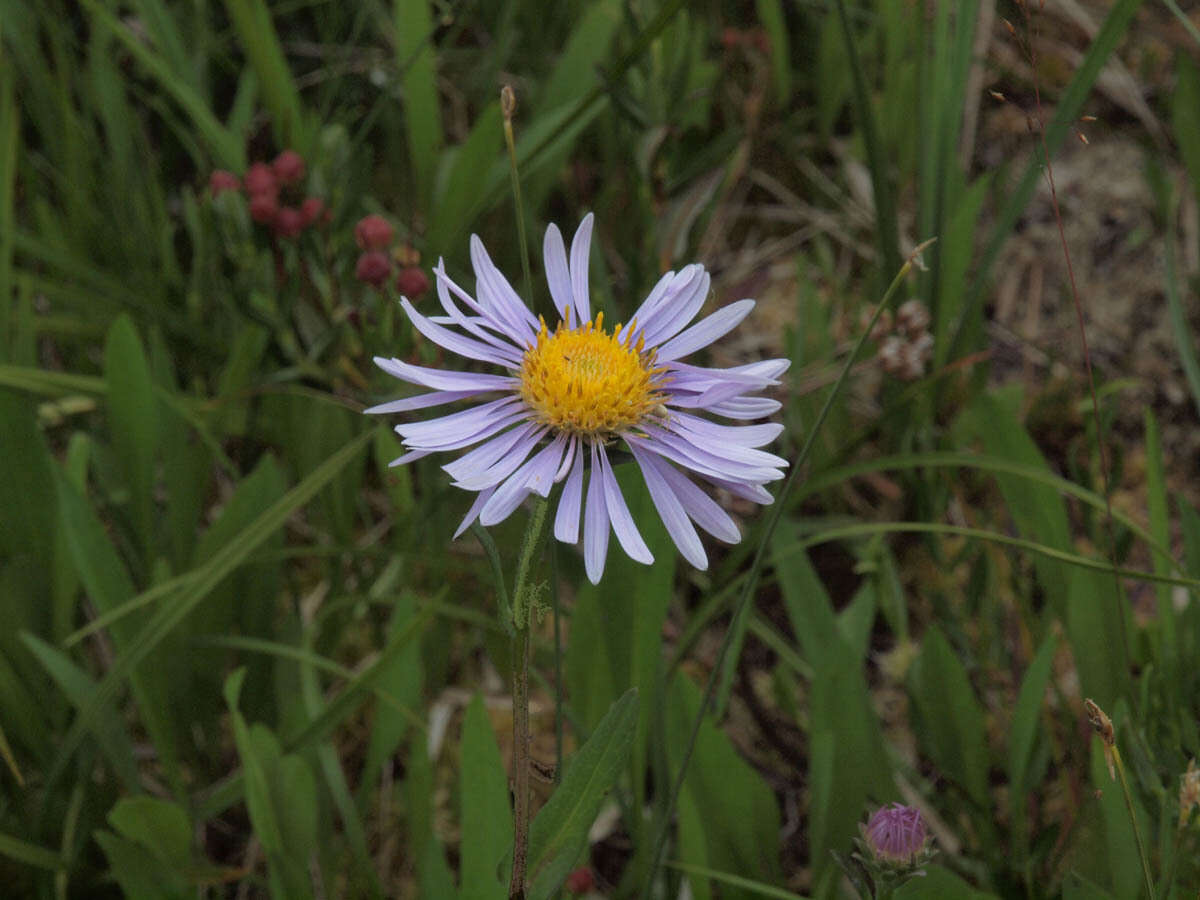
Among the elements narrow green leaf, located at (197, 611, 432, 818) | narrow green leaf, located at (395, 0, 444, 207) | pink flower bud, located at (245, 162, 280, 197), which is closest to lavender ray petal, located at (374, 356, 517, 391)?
narrow green leaf, located at (197, 611, 432, 818)

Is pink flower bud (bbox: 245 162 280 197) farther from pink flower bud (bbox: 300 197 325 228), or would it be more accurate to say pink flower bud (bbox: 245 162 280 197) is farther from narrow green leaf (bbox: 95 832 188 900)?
narrow green leaf (bbox: 95 832 188 900)

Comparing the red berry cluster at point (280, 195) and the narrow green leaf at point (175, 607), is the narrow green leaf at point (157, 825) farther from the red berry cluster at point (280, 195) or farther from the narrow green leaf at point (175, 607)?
the red berry cluster at point (280, 195)

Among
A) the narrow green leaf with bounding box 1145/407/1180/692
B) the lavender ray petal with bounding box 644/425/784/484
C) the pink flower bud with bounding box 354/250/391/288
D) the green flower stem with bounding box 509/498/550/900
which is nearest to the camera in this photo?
the green flower stem with bounding box 509/498/550/900

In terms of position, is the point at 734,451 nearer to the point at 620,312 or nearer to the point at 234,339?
the point at 620,312

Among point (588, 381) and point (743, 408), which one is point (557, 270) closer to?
point (588, 381)

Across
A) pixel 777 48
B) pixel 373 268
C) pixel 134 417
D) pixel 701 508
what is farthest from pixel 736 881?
pixel 777 48

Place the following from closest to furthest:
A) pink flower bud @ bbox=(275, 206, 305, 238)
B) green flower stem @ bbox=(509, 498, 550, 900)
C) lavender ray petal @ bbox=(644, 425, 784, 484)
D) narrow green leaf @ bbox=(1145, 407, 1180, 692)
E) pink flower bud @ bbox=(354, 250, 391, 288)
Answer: green flower stem @ bbox=(509, 498, 550, 900)
lavender ray petal @ bbox=(644, 425, 784, 484)
narrow green leaf @ bbox=(1145, 407, 1180, 692)
pink flower bud @ bbox=(354, 250, 391, 288)
pink flower bud @ bbox=(275, 206, 305, 238)

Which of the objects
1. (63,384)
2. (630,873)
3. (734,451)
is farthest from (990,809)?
(63,384)
